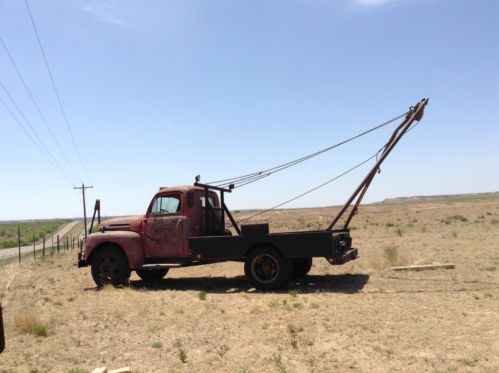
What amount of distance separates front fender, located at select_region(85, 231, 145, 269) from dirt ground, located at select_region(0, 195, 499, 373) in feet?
2.72

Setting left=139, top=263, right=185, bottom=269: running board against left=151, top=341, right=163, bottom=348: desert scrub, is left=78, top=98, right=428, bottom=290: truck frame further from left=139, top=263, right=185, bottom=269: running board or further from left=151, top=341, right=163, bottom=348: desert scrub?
left=151, top=341, right=163, bottom=348: desert scrub

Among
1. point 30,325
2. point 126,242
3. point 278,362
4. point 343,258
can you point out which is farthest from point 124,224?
point 278,362

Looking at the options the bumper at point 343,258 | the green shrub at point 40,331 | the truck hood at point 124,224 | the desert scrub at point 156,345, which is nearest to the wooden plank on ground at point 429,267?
the bumper at point 343,258

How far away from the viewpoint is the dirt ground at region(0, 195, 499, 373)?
562 centimetres

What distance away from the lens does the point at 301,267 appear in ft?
39.1

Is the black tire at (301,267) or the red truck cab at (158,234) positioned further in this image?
the black tire at (301,267)

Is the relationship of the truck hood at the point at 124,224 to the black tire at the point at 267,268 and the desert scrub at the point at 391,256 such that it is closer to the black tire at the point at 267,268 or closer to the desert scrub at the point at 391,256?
the black tire at the point at 267,268

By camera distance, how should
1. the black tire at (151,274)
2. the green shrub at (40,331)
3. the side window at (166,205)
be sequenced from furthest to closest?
1. the black tire at (151,274)
2. the side window at (166,205)
3. the green shrub at (40,331)

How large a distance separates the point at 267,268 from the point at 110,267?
4002mm

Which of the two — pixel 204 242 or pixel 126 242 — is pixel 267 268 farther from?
pixel 126 242

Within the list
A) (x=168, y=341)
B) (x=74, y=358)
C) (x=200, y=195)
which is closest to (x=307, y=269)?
(x=200, y=195)

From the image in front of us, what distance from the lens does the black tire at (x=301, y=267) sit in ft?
38.6

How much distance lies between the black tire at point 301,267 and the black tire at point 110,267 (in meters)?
4.03

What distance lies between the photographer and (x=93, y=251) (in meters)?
12.0
